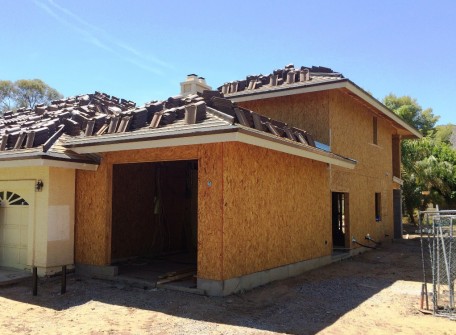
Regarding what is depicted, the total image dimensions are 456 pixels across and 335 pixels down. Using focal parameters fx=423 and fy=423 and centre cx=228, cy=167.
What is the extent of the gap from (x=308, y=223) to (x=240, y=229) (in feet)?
12.5

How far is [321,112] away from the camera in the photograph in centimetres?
1461

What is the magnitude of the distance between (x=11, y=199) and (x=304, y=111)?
9.77m

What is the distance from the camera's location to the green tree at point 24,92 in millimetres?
47562

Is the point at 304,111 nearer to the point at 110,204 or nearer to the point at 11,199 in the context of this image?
the point at 110,204

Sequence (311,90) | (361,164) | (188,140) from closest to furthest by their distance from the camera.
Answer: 1. (188,140)
2. (311,90)
3. (361,164)

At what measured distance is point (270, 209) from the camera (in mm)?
10648

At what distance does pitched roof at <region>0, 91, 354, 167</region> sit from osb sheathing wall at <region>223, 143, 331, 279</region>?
67 cm

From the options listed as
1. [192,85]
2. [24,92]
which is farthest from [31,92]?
[192,85]

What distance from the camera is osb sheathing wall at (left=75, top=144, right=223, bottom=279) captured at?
29.6 feet

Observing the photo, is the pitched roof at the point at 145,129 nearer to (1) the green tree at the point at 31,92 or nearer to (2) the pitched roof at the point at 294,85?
(2) the pitched roof at the point at 294,85

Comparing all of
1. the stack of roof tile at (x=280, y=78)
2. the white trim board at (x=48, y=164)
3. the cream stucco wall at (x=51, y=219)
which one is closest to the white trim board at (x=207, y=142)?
the white trim board at (x=48, y=164)

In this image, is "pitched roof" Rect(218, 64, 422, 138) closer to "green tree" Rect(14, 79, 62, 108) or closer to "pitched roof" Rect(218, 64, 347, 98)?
"pitched roof" Rect(218, 64, 347, 98)

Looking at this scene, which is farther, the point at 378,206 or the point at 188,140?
the point at 378,206

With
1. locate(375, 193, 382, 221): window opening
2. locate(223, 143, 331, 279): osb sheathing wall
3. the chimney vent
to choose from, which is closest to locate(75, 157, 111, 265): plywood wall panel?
locate(223, 143, 331, 279): osb sheathing wall
